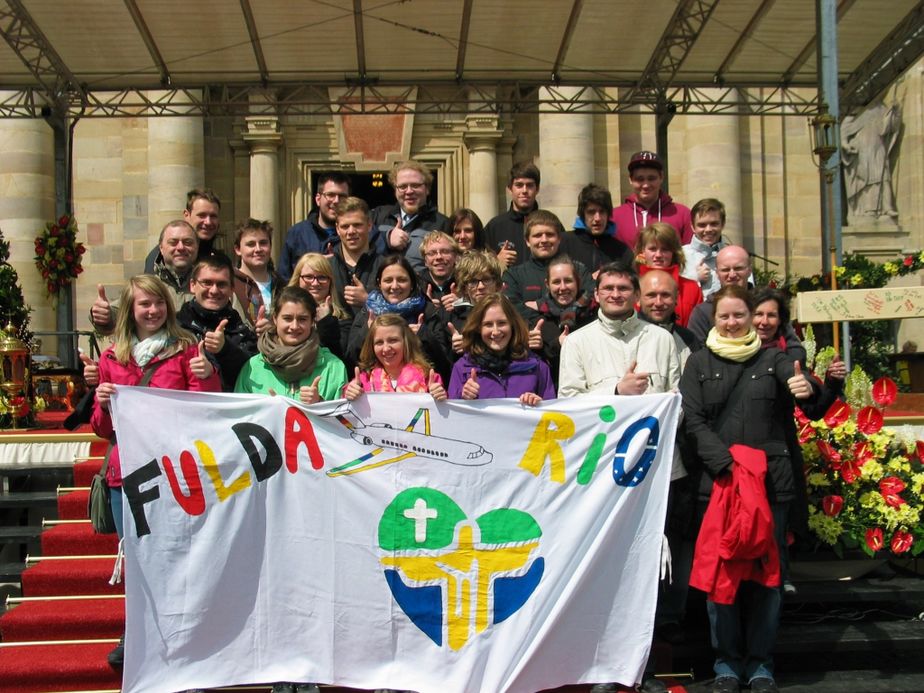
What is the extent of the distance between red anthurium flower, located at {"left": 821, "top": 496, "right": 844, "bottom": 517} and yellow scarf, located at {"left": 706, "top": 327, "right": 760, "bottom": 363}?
147cm

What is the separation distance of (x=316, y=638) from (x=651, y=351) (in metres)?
2.25

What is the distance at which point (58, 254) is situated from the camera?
37.6 ft

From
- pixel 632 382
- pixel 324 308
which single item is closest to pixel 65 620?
pixel 324 308

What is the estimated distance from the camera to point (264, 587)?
4965 mm

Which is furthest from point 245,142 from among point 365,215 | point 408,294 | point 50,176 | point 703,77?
point 408,294

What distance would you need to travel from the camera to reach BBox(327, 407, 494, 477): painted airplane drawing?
5.05m

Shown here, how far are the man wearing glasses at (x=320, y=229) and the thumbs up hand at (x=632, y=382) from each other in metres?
2.98

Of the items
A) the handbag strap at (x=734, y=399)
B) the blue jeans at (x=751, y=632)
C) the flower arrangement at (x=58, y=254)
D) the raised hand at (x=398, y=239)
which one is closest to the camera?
the blue jeans at (x=751, y=632)

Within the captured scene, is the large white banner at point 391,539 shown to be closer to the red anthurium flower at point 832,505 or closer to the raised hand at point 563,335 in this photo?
the raised hand at point 563,335

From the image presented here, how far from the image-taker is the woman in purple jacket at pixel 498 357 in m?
5.30

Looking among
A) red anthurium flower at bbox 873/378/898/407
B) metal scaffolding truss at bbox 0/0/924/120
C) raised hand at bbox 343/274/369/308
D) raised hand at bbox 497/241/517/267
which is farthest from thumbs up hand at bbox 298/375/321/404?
metal scaffolding truss at bbox 0/0/924/120

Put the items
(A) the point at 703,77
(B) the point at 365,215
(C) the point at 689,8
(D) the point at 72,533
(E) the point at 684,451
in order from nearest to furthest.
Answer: (E) the point at 684,451, (D) the point at 72,533, (B) the point at 365,215, (C) the point at 689,8, (A) the point at 703,77

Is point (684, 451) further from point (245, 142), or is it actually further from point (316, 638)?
point (245, 142)

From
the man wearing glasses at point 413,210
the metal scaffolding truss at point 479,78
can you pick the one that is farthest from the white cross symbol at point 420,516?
the metal scaffolding truss at point 479,78
